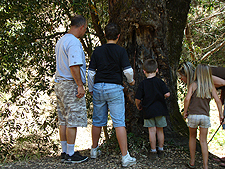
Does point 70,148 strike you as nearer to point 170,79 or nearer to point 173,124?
point 173,124

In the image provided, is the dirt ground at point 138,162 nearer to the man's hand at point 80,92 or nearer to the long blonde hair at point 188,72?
the man's hand at point 80,92

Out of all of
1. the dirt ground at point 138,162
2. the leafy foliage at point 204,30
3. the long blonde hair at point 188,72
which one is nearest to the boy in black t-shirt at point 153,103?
the dirt ground at point 138,162

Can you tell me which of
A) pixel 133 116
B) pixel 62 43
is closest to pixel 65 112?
pixel 62 43

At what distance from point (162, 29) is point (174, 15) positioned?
723 millimetres

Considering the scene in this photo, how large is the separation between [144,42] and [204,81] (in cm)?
131

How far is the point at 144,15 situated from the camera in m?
3.99

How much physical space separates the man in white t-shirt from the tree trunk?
0.94 m

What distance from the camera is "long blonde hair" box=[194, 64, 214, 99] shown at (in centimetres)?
340

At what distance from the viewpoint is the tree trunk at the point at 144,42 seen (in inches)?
159

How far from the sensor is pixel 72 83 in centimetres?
349

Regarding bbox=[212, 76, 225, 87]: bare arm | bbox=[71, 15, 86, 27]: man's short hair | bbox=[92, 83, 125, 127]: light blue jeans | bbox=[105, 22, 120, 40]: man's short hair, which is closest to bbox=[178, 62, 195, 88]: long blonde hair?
bbox=[212, 76, 225, 87]: bare arm

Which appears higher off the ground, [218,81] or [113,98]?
[218,81]

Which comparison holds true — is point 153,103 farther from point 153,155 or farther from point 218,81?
point 218,81

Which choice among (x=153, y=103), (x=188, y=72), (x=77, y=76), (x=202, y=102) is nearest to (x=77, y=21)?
(x=77, y=76)
